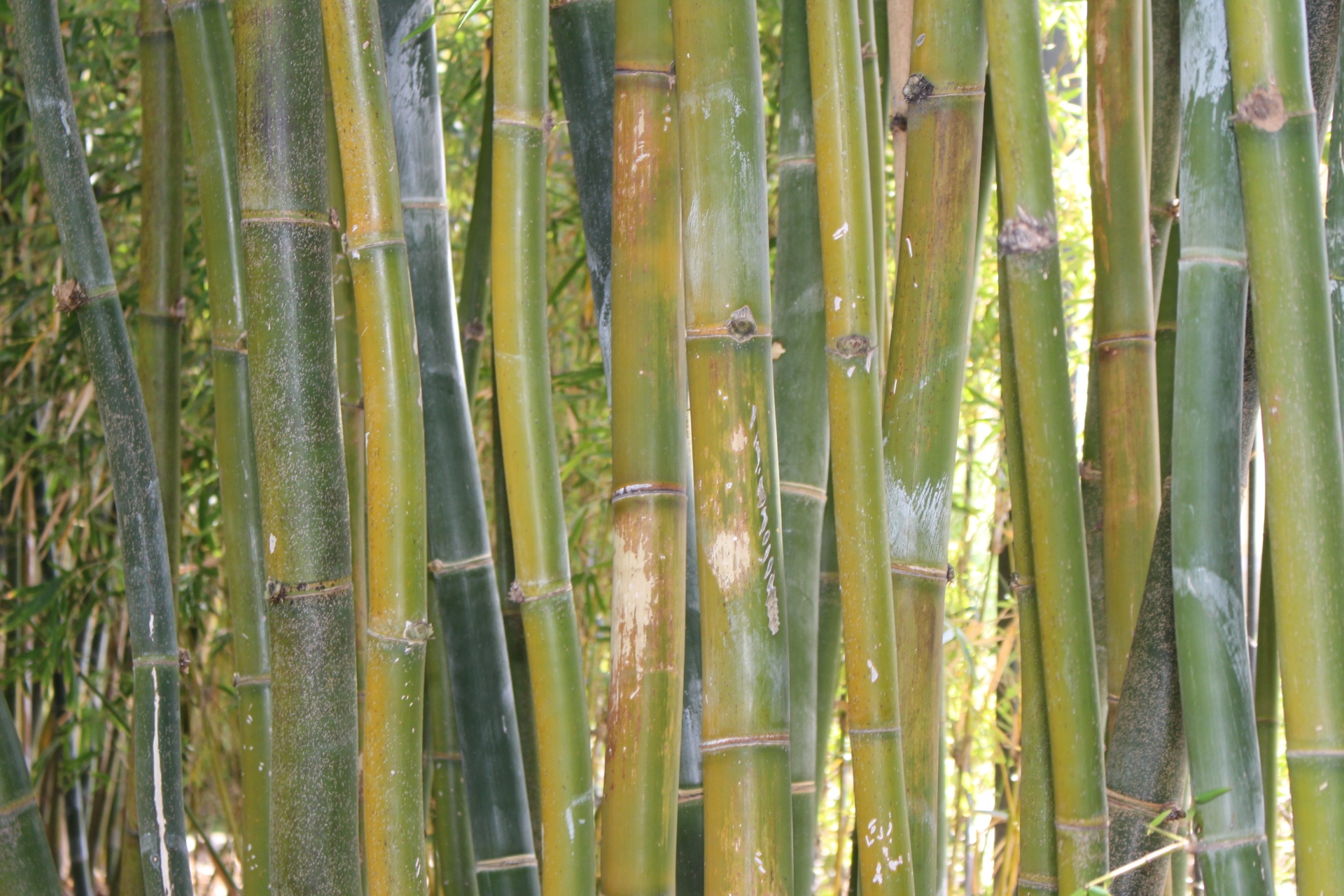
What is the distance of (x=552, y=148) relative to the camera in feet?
5.66

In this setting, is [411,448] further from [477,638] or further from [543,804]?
[477,638]

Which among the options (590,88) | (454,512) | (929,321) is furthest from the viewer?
(454,512)

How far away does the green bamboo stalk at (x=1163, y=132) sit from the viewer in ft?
2.39

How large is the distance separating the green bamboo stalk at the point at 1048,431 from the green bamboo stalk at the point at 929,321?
0.04m

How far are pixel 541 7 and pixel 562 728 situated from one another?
0.35 meters

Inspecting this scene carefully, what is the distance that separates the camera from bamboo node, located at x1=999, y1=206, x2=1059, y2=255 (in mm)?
540

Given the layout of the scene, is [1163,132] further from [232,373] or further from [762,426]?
[232,373]

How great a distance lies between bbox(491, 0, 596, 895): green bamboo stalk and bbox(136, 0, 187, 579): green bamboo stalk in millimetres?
507

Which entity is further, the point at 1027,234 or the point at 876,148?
the point at 876,148

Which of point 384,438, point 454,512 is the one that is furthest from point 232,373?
point 384,438

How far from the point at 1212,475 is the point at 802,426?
0.86 ft

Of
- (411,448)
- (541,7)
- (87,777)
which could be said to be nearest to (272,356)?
(411,448)

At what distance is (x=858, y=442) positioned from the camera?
0.52 metres

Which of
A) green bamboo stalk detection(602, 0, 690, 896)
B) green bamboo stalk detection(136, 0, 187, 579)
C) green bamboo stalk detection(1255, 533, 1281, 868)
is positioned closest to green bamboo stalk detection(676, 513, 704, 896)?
green bamboo stalk detection(602, 0, 690, 896)
